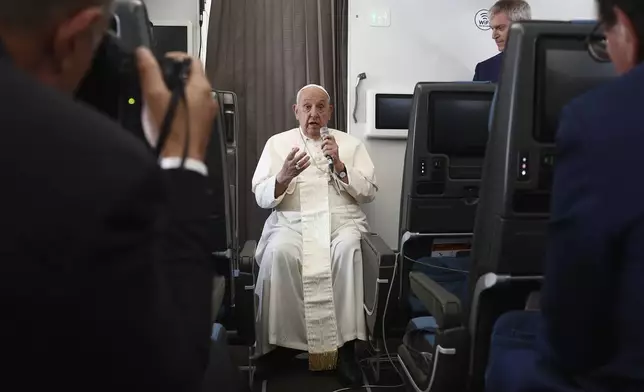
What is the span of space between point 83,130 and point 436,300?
3.40ft

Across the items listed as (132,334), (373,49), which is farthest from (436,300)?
(373,49)

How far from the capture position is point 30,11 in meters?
0.59

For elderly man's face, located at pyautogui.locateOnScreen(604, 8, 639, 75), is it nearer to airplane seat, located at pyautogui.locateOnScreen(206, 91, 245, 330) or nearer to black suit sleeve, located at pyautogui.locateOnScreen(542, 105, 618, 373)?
black suit sleeve, located at pyautogui.locateOnScreen(542, 105, 618, 373)

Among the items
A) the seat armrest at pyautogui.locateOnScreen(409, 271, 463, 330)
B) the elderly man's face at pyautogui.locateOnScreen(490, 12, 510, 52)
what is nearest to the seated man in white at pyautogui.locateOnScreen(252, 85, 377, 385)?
the elderly man's face at pyautogui.locateOnScreen(490, 12, 510, 52)

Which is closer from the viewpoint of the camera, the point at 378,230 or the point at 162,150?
the point at 162,150

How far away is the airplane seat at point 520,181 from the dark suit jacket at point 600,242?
228 millimetres

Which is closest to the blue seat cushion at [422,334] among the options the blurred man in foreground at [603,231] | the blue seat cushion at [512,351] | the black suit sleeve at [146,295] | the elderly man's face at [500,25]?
the blue seat cushion at [512,351]

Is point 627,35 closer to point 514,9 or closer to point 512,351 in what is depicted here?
point 512,351

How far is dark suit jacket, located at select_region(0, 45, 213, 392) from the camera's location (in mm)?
528

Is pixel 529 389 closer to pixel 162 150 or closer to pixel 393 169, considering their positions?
pixel 162 150

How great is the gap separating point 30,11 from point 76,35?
0.16 feet

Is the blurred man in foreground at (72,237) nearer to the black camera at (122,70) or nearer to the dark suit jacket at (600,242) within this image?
the black camera at (122,70)

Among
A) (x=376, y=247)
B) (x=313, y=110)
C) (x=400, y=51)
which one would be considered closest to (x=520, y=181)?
(x=376, y=247)

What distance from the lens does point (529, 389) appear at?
97 cm
